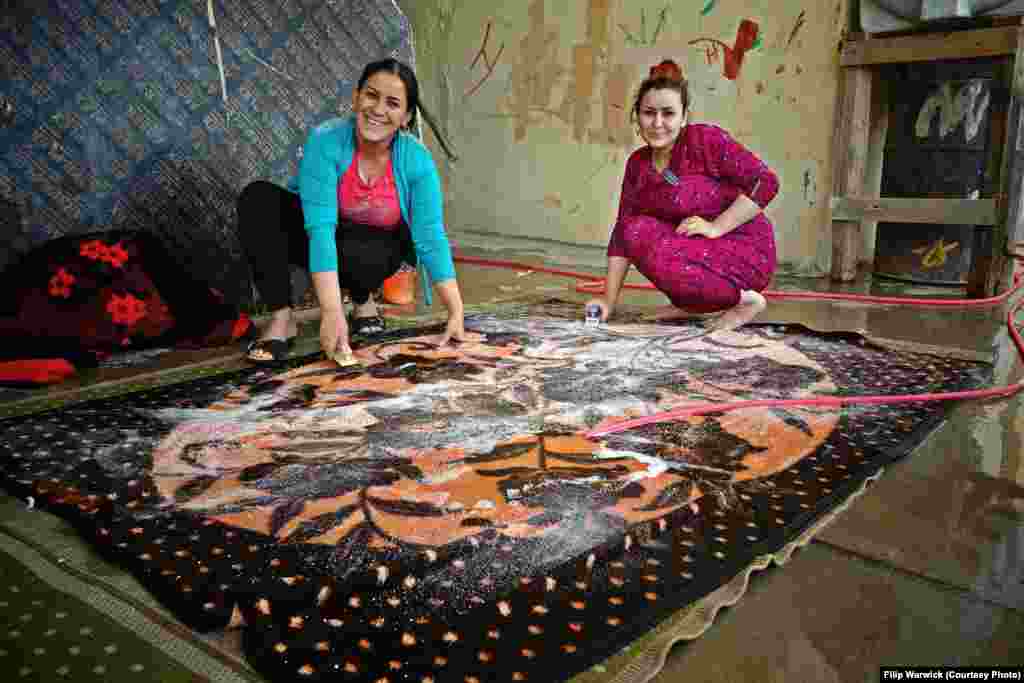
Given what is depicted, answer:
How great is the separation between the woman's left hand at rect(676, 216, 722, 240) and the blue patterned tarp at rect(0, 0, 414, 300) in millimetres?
1242

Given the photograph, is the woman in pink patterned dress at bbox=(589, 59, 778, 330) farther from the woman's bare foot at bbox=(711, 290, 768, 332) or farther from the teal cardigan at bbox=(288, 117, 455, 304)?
the teal cardigan at bbox=(288, 117, 455, 304)

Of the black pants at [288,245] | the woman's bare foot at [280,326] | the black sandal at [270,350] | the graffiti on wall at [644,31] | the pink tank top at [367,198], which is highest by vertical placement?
the graffiti on wall at [644,31]

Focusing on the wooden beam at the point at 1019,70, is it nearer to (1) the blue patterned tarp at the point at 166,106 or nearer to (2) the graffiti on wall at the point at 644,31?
(2) the graffiti on wall at the point at 644,31

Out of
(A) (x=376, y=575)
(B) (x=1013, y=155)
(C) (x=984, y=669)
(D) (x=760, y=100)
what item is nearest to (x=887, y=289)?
(B) (x=1013, y=155)

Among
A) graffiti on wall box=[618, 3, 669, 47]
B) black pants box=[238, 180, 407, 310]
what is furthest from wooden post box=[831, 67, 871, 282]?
black pants box=[238, 180, 407, 310]

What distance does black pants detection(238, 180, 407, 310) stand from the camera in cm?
212

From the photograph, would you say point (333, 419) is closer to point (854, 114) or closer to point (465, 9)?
point (854, 114)

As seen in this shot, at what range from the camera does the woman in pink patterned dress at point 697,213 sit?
2266mm

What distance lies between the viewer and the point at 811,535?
1059mm

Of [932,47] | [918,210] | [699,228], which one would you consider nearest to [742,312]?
[699,228]

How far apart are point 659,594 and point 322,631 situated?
37 centimetres

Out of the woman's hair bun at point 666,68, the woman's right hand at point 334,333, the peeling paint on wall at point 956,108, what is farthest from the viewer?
the woman's hair bun at point 666,68

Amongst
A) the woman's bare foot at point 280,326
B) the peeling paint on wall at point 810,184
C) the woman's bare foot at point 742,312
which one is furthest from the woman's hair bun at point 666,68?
the woman's bare foot at point 280,326

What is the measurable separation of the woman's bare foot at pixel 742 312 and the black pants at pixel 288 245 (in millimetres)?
962
